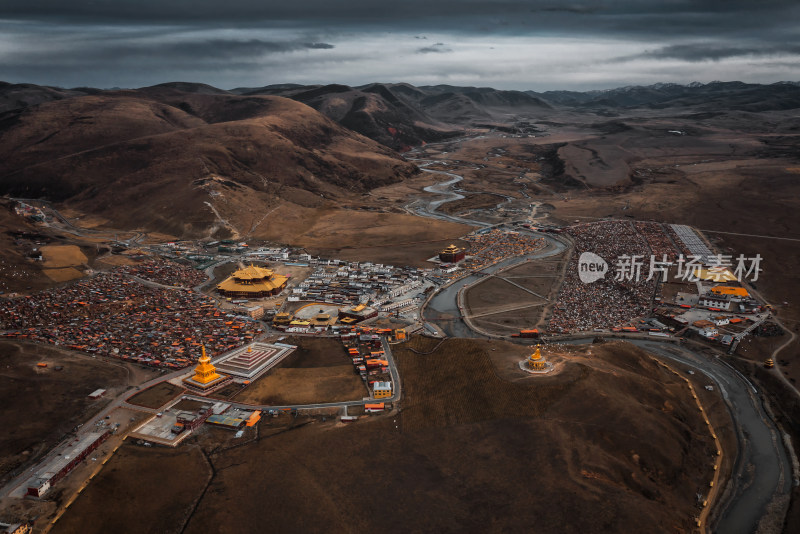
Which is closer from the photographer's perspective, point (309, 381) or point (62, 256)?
point (309, 381)

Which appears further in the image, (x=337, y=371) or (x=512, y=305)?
(x=512, y=305)

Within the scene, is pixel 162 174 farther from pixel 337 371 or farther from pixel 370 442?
pixel 370 442

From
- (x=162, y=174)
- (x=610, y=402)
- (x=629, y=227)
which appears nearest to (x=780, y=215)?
(x=629, y=227)

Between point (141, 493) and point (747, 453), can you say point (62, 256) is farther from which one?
point (747, 453)

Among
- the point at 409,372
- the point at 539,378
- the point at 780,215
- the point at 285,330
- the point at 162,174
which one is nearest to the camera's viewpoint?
the point at 539,378
